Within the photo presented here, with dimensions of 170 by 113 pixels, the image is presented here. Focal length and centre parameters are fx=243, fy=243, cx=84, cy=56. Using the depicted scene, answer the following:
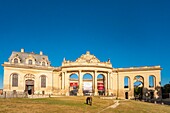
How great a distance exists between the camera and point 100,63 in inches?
3263

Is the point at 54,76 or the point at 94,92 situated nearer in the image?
the point at 94,92

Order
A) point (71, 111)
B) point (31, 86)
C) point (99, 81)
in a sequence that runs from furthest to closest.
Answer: point (99, 81) → point (31, 86) → point (71, 111)

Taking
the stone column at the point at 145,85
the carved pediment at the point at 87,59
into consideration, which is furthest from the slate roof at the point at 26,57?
the stone column at the point at 145,85

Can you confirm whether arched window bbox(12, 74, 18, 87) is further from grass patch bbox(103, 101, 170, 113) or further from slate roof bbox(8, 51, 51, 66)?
grass patch bbox(103, 101, 170, 113)

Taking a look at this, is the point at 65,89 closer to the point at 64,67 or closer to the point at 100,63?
the point at 64,67

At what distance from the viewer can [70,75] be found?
3388 inches

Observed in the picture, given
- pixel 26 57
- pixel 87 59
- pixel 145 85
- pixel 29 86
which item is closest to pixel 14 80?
pixel 29 86

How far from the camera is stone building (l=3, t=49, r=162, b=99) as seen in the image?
80.9 metres

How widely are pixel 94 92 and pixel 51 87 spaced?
17.7m

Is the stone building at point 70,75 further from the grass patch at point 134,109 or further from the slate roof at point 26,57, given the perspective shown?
the grass patch at point 134,109

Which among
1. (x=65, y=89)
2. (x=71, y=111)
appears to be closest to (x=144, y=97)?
(x=65, y=89)

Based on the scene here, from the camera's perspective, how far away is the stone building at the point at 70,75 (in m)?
80.9

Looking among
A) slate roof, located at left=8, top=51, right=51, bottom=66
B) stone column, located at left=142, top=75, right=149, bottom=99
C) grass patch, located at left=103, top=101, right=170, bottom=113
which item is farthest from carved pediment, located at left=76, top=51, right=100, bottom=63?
grass patch, located at left=103, top=101, right=170, bottom=113

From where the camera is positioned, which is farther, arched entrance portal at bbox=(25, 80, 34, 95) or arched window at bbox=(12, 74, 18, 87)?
arched entrance portal at bbox=(25, 80, 34, 95)
